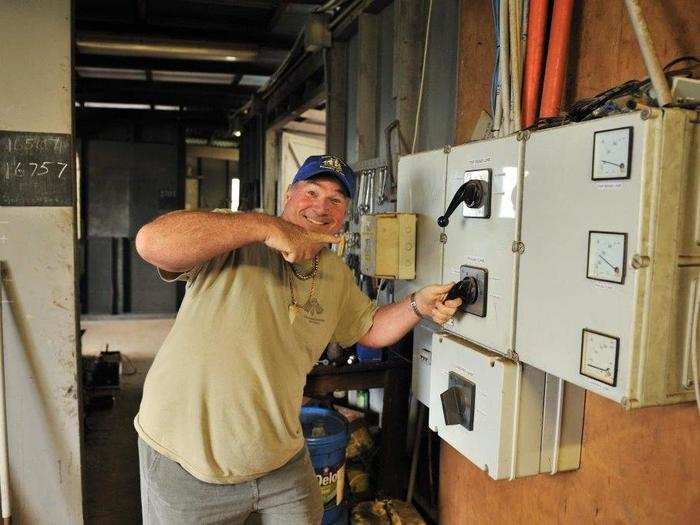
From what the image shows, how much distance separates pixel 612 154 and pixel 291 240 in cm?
63

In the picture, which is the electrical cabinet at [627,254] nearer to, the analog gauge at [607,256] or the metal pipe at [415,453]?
the analog gauge at [607,256]

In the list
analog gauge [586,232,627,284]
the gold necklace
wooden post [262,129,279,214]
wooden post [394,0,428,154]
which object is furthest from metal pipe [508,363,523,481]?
wooden post [262,129,279,214]

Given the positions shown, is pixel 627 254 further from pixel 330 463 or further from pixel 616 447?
pixel 330 463

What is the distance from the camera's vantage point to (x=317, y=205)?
4.84ft

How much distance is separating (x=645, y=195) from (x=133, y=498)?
264 cm

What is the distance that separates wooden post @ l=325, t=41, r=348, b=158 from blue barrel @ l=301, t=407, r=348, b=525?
1726 mm

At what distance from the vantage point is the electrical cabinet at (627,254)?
0.85 meters

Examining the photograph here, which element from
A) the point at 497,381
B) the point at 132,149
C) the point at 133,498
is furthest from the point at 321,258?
the point at 132,149

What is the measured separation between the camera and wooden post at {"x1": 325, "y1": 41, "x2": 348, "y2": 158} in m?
3.12

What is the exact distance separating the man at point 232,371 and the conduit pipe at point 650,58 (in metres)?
0.64

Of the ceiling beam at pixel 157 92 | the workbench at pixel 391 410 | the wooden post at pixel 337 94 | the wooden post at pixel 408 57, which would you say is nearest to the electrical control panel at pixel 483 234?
the workbench at pixel 391 410

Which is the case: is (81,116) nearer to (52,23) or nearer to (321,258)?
(52,23)

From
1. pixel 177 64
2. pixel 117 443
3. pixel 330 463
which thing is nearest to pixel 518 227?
pixel 330 463

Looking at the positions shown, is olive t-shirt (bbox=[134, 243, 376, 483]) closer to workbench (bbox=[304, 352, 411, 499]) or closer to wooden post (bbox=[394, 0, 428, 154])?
workbench (bbox=[304, 352, 411, 499])
